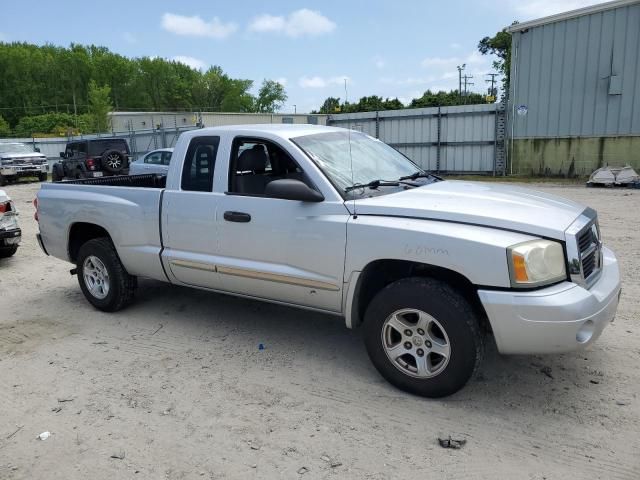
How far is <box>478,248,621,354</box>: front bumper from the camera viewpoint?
2996 millimetres

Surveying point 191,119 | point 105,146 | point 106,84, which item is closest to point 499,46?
point 191,119

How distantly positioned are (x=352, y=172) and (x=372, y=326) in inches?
47.6

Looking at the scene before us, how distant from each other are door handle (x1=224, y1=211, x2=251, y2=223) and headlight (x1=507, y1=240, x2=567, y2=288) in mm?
1997

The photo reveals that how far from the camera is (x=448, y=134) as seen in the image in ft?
64.7

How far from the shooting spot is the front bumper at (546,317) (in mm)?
2996

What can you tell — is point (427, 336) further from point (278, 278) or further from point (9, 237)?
point (9, 237)

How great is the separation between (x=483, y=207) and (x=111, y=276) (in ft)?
12.1

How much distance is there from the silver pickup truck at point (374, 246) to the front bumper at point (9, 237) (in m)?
3.23

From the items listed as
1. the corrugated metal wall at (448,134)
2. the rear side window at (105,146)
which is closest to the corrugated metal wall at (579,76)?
the corrugated metal wall at (448,134)

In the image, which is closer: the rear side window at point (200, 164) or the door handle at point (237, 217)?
the door handle at point (237, 217)

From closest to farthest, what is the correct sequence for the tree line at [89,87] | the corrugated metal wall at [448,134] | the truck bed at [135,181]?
1. the truck bed at [135,181]
2. the corrugated metal wall at [448,134]
3. the tree line at [89,87]

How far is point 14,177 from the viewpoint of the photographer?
23.3 meters

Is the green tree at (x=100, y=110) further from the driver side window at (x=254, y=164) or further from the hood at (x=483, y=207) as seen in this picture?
the hood at (x=483, y=207)

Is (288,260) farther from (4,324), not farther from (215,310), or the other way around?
(4,324)
